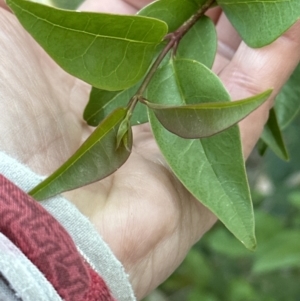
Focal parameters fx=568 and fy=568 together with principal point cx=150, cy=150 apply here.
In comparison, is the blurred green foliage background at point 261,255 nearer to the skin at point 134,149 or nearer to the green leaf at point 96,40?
the skin at point 134,149

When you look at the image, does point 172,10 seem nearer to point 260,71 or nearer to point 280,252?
point 260,71

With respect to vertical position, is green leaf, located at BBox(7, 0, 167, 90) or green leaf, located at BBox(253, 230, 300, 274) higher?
green leaf, located at BBox(7, 0, 167, 90)

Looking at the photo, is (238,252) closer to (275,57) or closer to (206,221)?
(206,221)

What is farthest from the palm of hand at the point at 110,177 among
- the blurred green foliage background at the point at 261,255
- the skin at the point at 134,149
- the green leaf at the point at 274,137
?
the blurred green foliage background at the point at 261,255

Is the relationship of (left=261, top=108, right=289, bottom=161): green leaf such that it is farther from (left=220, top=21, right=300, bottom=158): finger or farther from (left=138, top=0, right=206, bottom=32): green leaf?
(left=138, top=0, right=206, bottom=32): green leaf

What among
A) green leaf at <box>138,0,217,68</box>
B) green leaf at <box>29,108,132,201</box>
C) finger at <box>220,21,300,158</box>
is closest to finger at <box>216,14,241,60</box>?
finger at <box>220,21,300,158</box>

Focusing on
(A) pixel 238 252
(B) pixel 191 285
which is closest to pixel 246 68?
(A) pixel 238 252
